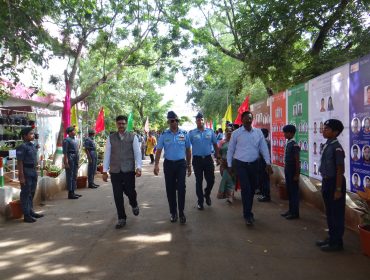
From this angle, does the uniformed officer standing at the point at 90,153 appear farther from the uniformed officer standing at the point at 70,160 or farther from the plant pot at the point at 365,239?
the plant pot at the point at 365,239

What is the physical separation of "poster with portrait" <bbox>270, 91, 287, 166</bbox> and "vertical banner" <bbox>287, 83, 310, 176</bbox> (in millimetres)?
652

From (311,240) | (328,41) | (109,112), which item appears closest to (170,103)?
(109,112)

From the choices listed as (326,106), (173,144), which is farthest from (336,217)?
(173,144)

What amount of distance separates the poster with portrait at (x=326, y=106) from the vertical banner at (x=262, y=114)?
3496mm

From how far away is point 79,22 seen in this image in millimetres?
14461

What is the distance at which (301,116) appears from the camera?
8227 millimetres

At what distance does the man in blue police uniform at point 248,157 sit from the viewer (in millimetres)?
6531

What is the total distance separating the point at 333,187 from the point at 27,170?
16.9ft

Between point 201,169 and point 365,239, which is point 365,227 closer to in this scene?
point 365,239

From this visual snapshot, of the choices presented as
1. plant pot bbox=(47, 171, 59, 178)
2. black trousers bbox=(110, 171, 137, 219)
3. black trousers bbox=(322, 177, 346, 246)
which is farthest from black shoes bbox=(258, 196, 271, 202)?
plant pot bbox=(47, 171, 59, 178)

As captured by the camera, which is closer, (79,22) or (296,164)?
(296,164)

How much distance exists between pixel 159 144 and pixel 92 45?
1127 cm

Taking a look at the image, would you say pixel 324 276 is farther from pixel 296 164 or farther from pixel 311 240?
pixel 296 164

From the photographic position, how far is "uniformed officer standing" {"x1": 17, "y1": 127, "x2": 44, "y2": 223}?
705 centimetres
